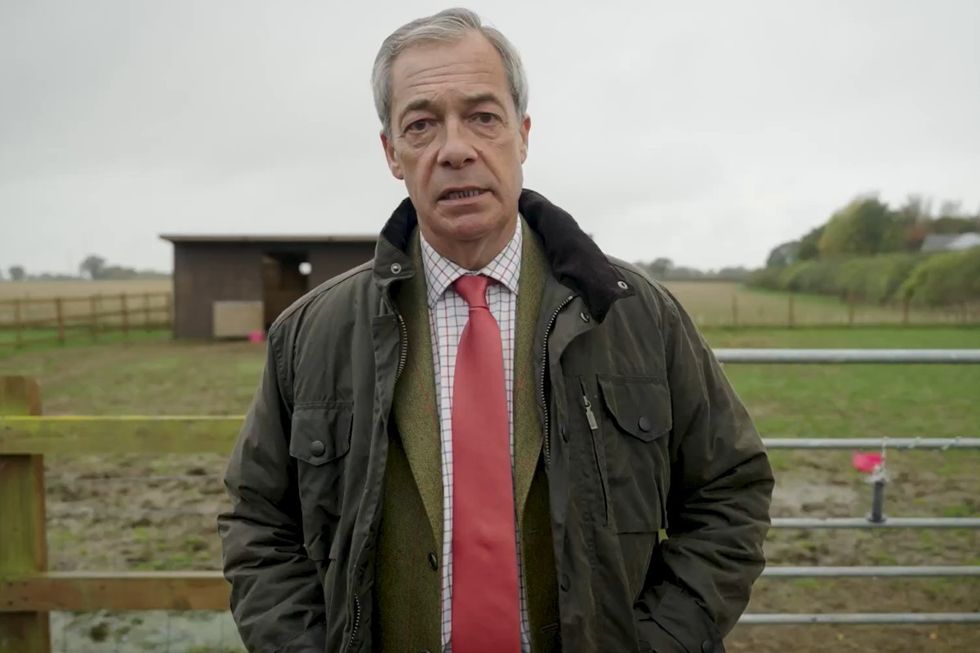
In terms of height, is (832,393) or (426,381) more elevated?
(426,381)

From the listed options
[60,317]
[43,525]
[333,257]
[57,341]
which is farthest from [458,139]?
[57,341]

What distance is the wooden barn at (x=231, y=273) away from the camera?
2119 centimetres

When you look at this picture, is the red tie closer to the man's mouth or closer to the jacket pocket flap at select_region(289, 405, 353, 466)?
the jacket pocket flap at select_region(289, 405, 353, 466)

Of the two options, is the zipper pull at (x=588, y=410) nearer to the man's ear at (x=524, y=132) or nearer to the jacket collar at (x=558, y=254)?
the jacket collar at (x=558, y=254)

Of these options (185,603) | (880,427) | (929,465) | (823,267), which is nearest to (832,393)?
(880,427)

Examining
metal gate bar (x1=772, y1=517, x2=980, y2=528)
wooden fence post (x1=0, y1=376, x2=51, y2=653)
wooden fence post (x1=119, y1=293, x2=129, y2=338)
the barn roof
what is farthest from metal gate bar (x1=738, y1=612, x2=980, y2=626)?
wooden fence post (x1=119, y1=293, x2=129, y2=338)

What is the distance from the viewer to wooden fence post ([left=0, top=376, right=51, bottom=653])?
284cm

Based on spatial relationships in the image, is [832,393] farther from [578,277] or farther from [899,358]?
[578,277]

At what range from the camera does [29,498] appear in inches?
112

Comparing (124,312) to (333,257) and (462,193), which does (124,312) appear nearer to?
(333,257)

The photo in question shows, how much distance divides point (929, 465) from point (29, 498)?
722 cm

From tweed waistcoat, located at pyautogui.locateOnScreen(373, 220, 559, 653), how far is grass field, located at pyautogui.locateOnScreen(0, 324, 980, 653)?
2.25 m

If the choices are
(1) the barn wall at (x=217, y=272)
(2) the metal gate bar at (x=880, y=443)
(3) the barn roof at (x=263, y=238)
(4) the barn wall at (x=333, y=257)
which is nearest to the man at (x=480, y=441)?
(2) the metal gate bar at (x=880, y=443)

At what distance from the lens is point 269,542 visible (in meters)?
1.70
